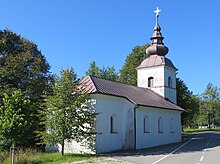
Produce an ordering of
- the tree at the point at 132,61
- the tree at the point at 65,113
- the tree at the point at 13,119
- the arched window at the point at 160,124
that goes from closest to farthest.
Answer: the tree at the point at 13,119 < the tree at the point at 65,113 < the arched window at the point at 160,124 < the tree at the point at 132,61

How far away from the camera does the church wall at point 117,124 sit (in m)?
25.1

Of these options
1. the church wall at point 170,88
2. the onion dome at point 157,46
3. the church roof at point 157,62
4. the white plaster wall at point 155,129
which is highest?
the onion dome at point 157,46

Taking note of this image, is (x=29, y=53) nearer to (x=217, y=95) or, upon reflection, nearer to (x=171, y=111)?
(x=171, y=111)

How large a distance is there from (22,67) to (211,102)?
226 feet

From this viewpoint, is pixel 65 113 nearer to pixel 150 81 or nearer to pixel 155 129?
pixel 155 129

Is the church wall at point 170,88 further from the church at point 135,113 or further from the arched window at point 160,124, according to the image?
the arched window at point 160,124

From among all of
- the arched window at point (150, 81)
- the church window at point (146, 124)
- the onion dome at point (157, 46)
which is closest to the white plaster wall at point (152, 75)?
the arched window at point (150, 81)

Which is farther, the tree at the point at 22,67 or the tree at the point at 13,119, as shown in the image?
the tree at the point at 22,67

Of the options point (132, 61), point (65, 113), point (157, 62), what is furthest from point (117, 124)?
point (132, 61)

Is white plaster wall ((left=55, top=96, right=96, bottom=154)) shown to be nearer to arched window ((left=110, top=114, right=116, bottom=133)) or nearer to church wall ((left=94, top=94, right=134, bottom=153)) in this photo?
church wall ((left=94, top=94, right=134, bottom=153))

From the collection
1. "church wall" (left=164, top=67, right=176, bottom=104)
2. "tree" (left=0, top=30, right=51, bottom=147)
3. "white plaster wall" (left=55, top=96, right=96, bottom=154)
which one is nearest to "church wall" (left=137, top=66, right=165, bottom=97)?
"church wall" (left=164, top=67, right=176, bottom=104)

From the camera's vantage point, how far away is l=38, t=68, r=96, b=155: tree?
22453mm

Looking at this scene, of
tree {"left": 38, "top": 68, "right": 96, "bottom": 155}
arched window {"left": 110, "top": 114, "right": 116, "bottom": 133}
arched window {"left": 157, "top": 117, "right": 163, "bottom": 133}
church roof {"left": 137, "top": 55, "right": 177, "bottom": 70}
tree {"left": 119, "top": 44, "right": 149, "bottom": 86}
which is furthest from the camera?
tree {"left": 119, "top": 44, "right": 149, "bottom": 86}

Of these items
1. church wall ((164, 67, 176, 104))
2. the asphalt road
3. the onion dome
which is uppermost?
the onion dome
